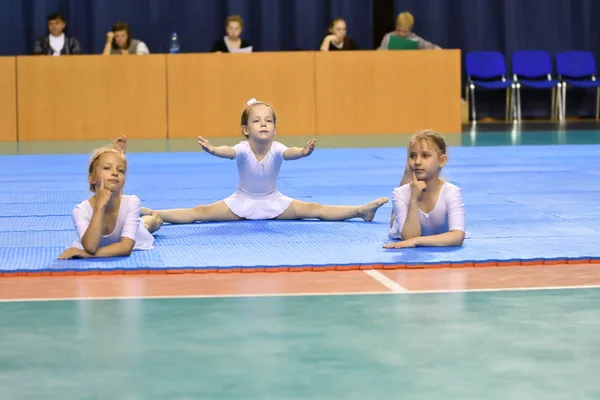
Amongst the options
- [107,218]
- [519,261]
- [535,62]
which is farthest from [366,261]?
[535,62]

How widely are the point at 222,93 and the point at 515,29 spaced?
617 centimetres

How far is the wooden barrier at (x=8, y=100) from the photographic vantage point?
1575 centimetres

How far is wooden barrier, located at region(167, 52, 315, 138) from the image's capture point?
16016 mm

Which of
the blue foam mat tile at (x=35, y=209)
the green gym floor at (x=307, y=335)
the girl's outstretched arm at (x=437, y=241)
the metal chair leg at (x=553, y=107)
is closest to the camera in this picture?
the green gym floor at (x=307, y=335)

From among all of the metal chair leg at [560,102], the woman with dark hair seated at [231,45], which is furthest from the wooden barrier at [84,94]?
the metal chair leg at [560,102]

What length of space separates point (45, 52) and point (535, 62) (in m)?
7.90

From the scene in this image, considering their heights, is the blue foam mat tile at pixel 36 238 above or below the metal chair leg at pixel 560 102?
below

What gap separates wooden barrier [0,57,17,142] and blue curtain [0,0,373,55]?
285 cm

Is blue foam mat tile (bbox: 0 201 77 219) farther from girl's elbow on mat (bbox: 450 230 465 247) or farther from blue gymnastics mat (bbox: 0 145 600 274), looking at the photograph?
girl's elbow on mat (bbox: 450 230 465 247)

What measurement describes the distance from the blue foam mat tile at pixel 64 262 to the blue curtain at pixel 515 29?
14.3 m

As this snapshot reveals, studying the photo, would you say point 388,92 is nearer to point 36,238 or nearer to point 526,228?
point 526,228

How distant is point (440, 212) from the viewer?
593cm

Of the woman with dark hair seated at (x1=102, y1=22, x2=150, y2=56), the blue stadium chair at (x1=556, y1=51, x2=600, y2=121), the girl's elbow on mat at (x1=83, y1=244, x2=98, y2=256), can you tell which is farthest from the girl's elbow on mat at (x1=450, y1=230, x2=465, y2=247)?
the blue stadium chair at (x1=556, y1=51, x2=600, y2=121)

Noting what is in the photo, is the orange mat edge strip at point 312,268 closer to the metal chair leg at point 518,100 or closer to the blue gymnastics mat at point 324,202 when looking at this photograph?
the blue gymnastics mat at point 324,202
